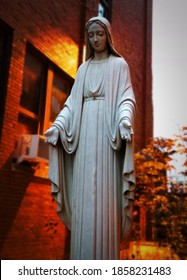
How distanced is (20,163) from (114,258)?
153 inches

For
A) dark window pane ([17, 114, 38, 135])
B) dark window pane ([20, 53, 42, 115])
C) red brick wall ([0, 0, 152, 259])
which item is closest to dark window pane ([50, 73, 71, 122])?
red brick wall ([0, 0, 152, 259])

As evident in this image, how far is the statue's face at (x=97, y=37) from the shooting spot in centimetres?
352

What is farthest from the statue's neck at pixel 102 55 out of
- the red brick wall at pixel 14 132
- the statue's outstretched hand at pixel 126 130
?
the red brick wall at pixel 14 132

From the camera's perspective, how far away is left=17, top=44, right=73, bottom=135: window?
711 cm

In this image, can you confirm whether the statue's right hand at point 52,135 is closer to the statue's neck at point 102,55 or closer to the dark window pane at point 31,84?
the statue's neck at point 102,55

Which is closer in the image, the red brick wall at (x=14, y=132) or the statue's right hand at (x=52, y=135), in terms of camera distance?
the statue's right hand at (x=52, y=135)

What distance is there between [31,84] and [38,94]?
33cm

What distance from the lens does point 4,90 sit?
629 centimetres

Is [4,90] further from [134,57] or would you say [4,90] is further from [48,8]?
[134,57]

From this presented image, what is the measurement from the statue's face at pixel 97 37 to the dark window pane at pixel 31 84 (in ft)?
12.3

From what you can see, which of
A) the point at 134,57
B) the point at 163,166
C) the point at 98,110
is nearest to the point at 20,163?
the point at 98,110

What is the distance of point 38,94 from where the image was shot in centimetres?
762

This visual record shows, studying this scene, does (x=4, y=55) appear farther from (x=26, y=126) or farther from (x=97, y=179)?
(x=97, y=179)
